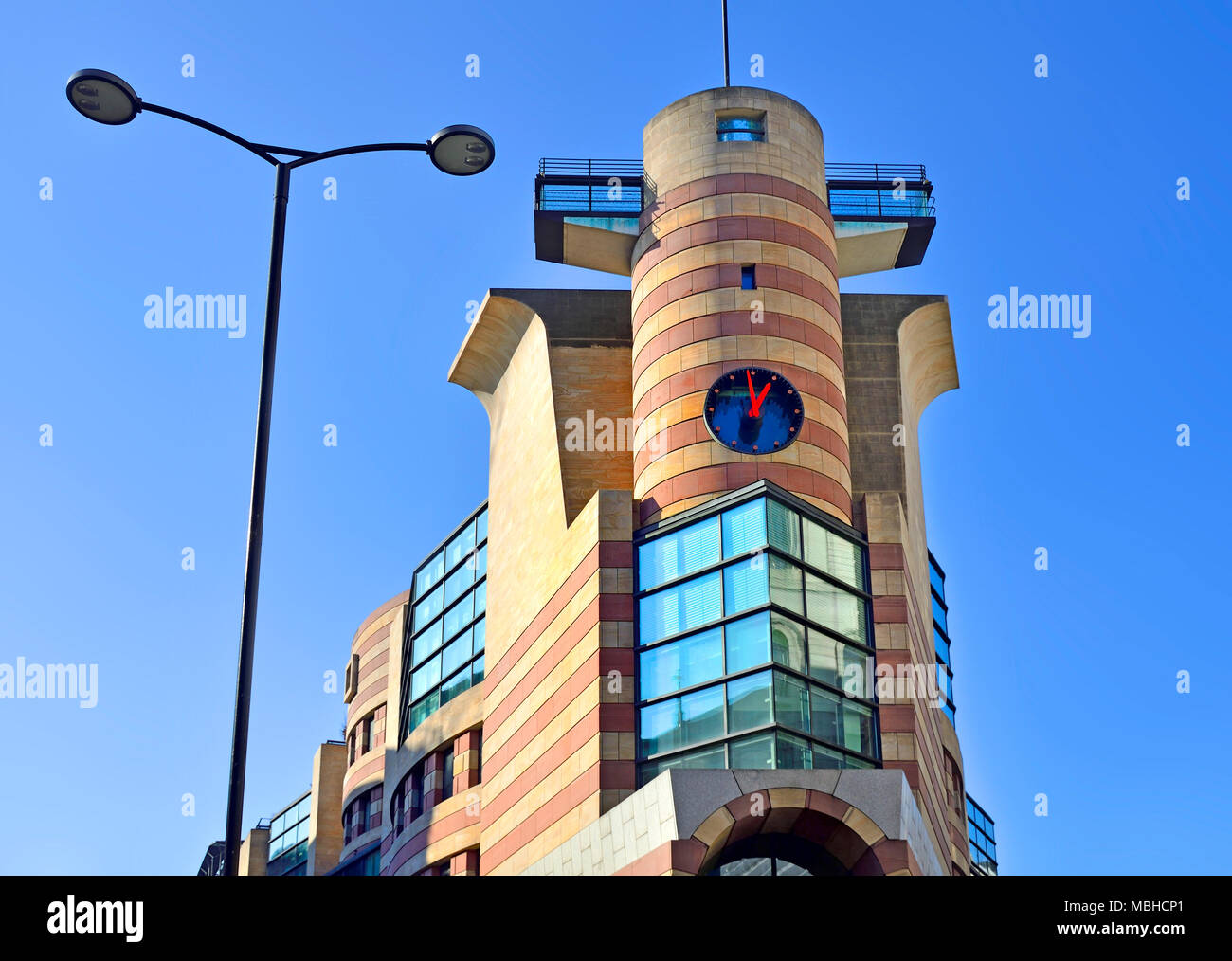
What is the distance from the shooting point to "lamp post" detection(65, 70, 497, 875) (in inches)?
556

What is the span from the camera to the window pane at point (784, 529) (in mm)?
35094

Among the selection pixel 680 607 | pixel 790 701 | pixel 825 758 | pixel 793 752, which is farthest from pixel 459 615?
pixel 793 752

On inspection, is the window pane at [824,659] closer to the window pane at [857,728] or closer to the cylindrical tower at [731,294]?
the window pane at [857,728]

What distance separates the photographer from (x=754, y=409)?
3869 centimetres

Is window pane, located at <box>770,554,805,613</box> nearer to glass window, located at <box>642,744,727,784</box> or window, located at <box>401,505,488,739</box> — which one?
glass window, located at <box>642,744,727,784</box>

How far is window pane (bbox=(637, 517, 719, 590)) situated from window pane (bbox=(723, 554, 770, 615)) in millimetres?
790

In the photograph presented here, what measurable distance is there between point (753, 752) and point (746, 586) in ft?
13.0

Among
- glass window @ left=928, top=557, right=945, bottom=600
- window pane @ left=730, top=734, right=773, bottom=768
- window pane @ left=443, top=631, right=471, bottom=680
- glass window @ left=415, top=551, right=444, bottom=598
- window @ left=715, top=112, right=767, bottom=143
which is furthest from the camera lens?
glass window @ left=415, top=551, right=444, bottom=598

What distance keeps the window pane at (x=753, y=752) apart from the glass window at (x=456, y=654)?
2235 cm

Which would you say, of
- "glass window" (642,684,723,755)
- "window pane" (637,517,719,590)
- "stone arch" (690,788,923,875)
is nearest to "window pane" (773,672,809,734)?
"glass window" (642,684,723,755)

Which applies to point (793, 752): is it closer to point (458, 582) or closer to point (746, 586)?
point (746, 586)

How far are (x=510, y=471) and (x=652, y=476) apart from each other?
11291 mm

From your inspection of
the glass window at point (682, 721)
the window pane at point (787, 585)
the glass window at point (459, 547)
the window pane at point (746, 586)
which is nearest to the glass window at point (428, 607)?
the glass window at point (459, 547)
